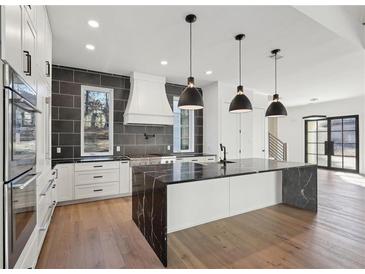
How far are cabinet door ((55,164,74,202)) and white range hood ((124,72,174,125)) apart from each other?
149 centimetres

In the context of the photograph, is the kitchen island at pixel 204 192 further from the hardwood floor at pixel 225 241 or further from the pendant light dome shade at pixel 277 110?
the pendant light dome shade at pixel 277 110

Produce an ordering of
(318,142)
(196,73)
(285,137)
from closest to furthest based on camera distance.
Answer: (196,73) < (318,142) < (285,137)

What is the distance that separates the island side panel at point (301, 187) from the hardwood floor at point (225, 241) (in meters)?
0.18

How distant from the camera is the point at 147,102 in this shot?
4.47m

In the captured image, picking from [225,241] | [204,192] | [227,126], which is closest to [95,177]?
[204,192]

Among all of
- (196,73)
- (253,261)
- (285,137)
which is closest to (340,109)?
(285,137)

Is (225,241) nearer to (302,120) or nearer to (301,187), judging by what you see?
(301,187)

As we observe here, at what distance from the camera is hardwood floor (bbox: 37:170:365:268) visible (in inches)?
77.4

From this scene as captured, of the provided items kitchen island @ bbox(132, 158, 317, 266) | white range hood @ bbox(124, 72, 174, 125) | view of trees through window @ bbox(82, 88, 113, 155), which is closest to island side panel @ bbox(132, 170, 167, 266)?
kitchen island @ bbox(132, 158, 317, 266)

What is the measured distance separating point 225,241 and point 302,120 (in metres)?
7.78

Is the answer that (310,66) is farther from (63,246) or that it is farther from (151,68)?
(63,246)

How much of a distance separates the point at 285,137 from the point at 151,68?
7.44 metres

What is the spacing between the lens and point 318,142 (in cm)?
789

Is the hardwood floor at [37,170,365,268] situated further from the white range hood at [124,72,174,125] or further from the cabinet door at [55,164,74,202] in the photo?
the white range hood at [124,72,174,125]
